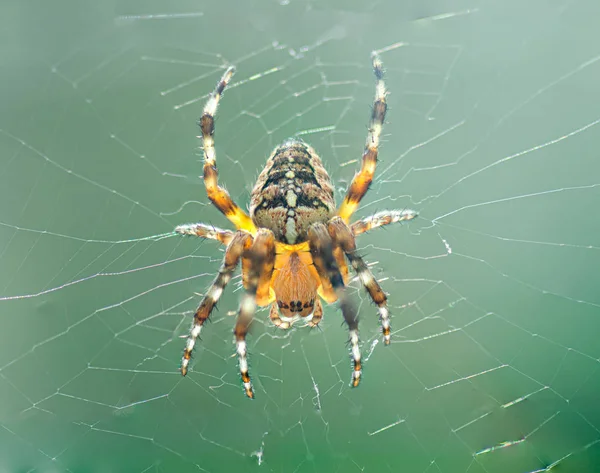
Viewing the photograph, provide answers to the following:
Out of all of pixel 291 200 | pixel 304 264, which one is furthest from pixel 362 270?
pixel 291 200

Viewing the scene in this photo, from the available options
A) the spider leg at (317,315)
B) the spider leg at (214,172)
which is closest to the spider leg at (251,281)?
the spider leg at (317,315)

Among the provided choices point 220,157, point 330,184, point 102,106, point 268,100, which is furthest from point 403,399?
point 102,106

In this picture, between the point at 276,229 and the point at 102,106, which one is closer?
the point at 276,229

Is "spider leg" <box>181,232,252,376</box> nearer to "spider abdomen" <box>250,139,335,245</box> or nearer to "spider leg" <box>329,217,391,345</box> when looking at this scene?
"spider abdomen" <box>250,139,335,245</box>

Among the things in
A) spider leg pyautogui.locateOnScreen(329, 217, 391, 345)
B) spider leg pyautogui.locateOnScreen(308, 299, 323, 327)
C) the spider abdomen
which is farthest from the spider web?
the spider abdomen

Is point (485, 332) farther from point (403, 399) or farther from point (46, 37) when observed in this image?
point (46, 37)

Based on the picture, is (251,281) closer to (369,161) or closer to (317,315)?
(317,315)
